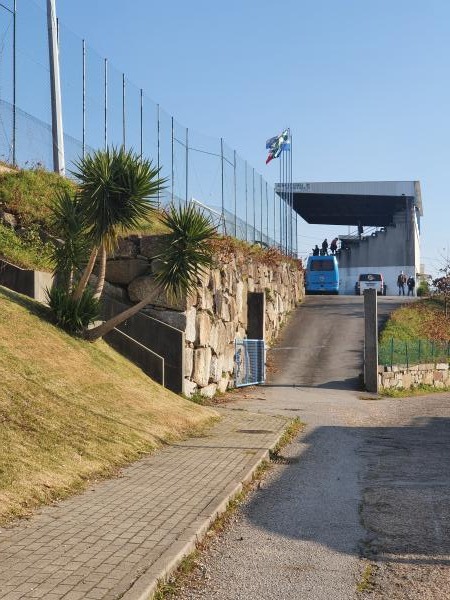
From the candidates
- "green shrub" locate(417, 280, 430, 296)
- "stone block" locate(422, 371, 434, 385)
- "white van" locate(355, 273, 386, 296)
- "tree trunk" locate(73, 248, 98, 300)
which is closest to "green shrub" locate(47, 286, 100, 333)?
"tree trunk" locate(73, 248, 98, 300)

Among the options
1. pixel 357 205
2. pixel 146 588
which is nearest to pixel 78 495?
pixel 146 588

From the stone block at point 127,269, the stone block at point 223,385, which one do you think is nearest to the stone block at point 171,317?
the stone block at point 127,269

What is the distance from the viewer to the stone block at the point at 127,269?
69.7 feet

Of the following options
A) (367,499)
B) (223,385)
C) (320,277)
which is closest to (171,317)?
(223,385)

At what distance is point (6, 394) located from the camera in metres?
11.2

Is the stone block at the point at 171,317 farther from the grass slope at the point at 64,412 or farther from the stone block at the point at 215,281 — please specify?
the grass slope at the point at 64,412

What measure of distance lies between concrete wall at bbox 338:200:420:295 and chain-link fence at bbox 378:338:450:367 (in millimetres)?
39179

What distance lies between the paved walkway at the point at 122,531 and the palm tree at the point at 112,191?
5.21 metres

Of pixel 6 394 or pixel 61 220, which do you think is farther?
pixel 61 220

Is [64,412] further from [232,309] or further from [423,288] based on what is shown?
[423,288]

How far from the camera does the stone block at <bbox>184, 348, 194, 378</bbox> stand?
812 inches

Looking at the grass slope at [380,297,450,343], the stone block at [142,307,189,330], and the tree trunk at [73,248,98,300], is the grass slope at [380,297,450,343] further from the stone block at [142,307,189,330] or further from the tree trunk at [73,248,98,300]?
the tree trunk at [73,248,98,300]

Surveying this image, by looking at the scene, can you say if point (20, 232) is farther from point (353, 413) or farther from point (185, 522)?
point (185, 522)

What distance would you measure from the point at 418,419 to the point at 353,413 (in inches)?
64.0
